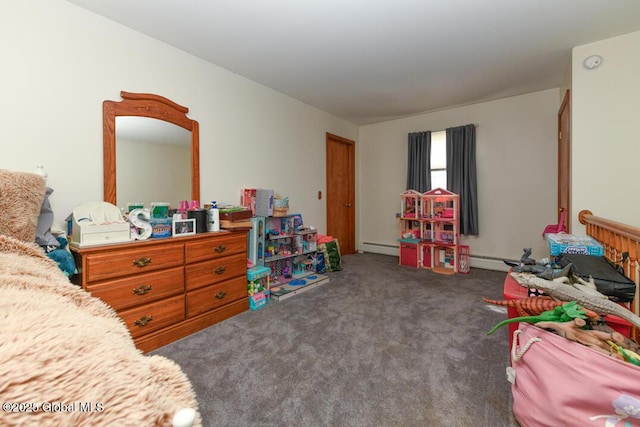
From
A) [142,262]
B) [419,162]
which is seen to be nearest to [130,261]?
[142,262]

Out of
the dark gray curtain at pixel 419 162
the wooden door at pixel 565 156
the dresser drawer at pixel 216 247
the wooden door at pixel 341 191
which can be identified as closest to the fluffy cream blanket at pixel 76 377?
the dresser drawer at pixel 216 247

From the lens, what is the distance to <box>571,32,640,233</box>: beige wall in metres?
2.29

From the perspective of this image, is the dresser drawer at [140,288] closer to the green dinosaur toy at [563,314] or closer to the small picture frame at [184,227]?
the small picture frame at [184,227]

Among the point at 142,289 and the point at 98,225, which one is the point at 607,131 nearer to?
the point at 142,289

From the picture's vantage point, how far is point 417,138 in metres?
4.41

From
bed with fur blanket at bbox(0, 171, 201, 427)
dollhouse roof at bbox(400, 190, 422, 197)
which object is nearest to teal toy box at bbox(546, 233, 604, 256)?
bed with fur blanket at bbox(0, 171, 201, 427)

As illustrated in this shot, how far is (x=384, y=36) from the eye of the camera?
2.29m

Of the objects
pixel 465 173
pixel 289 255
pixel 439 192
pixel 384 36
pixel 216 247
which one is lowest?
pixel 289 255

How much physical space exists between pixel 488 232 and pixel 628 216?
1731mm

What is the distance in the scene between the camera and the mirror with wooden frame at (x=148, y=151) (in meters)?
2.07

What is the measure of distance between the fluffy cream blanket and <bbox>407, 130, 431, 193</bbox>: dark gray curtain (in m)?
4.44

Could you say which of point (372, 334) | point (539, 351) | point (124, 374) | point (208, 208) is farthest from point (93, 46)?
point (539, 351)

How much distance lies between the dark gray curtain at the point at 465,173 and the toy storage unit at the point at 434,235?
0.23 m

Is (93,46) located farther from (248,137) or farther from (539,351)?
(539,351)
